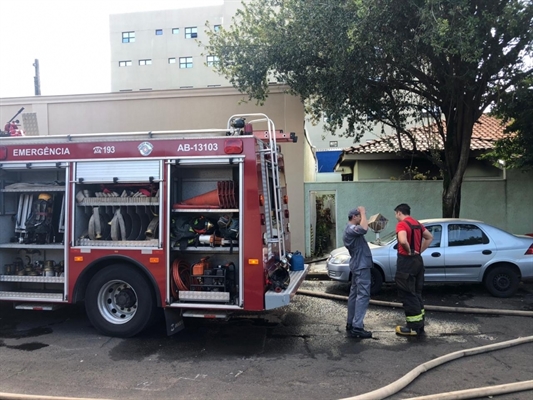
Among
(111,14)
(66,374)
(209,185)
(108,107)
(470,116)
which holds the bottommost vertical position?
(66,374)

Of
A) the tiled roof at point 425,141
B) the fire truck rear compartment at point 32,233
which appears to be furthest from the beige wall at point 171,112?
the fire truck rear compartment at point 32,233

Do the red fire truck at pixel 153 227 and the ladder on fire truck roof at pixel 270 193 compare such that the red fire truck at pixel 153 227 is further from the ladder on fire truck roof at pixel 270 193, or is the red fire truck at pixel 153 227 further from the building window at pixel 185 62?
the building window at pixel 185 62

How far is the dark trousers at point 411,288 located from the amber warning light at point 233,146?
2703mm

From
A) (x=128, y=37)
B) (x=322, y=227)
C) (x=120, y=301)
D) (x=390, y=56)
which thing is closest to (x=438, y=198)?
(x=322, y=227)

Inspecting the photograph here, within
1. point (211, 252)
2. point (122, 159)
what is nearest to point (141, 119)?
point (122, 159)

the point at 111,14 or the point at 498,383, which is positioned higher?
the point at 111,14

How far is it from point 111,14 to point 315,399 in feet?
168

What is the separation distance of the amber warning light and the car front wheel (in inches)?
222

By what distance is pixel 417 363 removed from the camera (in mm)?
5289

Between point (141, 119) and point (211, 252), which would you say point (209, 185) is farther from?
point (141, 119)

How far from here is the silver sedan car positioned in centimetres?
839

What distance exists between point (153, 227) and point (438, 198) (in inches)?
371

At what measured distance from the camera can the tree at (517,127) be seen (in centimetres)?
1006

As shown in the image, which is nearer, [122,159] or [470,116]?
[122,159]
